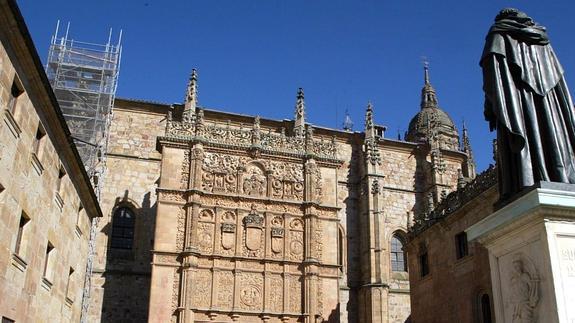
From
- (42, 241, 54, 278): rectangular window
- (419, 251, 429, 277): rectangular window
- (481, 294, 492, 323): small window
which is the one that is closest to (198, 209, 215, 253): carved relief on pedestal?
(419, 251, 429, 277): rectangular window

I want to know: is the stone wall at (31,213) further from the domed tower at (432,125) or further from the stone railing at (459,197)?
the domed tower at (432,125)

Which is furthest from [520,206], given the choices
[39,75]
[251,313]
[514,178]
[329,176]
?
[329,176]

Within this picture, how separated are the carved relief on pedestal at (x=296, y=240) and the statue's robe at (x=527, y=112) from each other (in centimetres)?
2217

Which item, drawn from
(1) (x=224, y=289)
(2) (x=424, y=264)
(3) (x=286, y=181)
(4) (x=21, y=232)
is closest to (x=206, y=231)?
(1) (x=224, y=289)

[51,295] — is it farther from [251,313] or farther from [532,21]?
[532,21]

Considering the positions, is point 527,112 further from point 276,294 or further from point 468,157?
point 468,157

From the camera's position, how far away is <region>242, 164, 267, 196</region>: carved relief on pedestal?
92.9ft

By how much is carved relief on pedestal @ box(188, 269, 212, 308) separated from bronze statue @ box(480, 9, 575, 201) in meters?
21.0

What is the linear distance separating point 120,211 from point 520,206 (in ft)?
97.8

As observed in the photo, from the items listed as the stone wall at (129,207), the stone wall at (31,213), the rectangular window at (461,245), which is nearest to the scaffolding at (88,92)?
the stone wall at (129,207)

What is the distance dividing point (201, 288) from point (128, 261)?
7167 millimetres

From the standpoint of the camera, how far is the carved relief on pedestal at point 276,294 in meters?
26.4

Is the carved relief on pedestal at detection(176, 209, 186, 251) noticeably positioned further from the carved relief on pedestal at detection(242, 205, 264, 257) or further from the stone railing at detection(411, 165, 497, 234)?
the stone railing at detection(411, 165, 497, 234)

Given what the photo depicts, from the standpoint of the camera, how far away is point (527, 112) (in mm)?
5559
